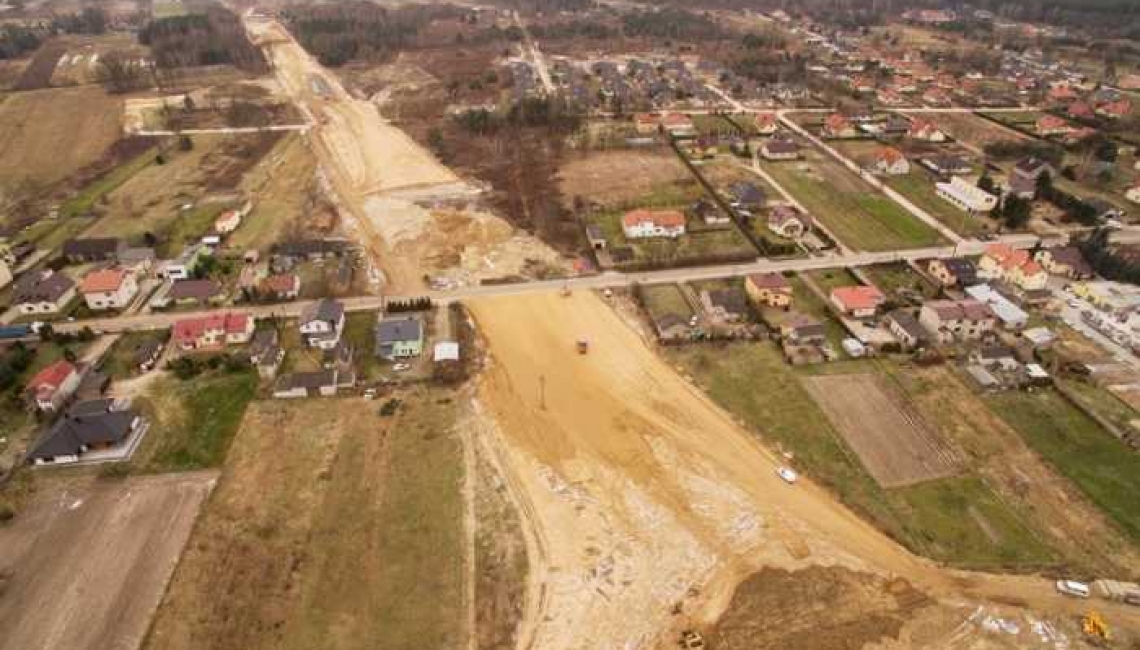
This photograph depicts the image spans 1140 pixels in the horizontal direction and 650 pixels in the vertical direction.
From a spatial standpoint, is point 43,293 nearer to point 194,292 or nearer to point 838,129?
point 194,292

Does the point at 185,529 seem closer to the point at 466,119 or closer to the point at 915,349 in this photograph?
the point at 915,349

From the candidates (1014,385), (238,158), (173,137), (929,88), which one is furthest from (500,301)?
(929,88)

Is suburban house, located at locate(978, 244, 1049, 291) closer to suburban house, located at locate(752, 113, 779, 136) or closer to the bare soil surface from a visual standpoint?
suburban house, located at locate(752, 113, 779, 136)

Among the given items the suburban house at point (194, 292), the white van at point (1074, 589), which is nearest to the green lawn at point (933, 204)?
the white van at point (1074, 589)

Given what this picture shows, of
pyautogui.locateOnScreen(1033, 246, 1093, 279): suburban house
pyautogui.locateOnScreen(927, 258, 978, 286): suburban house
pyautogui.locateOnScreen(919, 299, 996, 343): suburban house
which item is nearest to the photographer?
pyautogui.locateOnScreen(919, 299, 996, 343): suburban house

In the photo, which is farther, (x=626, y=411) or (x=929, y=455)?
(x=626, y=411)

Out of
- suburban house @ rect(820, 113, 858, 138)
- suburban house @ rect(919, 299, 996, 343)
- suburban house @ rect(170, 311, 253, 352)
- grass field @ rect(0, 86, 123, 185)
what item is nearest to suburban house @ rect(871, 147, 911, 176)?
suburban house @ rect(820, 113, 858, 138)
